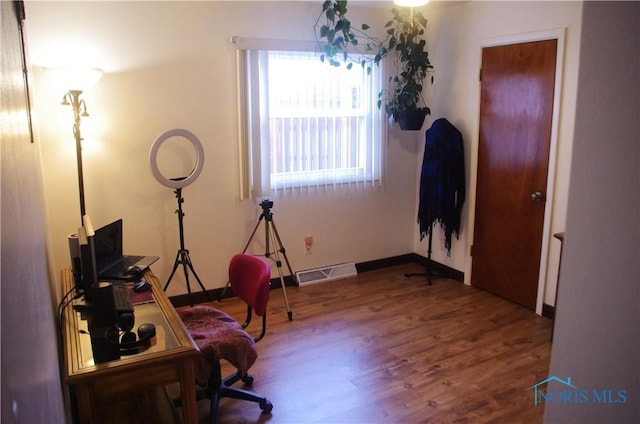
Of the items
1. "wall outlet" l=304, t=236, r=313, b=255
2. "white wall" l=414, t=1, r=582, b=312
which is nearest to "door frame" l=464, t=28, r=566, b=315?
"white wall" l=414, t=1, r=582, b=312

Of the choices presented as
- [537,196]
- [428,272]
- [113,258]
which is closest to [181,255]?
[113,258]

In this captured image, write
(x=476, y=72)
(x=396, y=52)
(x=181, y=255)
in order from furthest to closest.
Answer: (x=396, y=52) → (x=476, y=72) → (x=181, y=255)

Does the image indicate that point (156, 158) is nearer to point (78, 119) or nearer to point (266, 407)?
point (78, 119)

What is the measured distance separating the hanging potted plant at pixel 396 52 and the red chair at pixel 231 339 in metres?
2.22

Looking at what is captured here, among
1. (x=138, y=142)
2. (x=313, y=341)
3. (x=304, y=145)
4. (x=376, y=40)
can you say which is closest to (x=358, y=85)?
(x=376, y=40)

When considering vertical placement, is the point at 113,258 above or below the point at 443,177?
below

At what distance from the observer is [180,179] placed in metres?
3.65

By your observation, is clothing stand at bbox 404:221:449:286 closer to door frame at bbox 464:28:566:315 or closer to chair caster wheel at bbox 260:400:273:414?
door frame at bbox 464:28:566:315

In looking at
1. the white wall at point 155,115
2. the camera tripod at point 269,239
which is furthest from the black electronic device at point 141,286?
the camera tripod at point 269,239

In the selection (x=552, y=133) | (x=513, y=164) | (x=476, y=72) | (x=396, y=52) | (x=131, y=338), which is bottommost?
(x=131, y=338)

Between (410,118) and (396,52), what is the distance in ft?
2.20

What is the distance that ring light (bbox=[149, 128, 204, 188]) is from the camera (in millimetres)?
3379

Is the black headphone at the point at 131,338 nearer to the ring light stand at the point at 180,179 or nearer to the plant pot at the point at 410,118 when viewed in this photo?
the ring light stand at the point at 180,179

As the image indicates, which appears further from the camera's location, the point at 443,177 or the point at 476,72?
the point at 443,177
